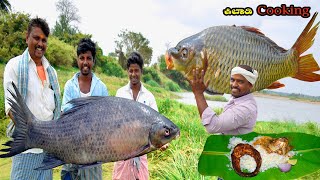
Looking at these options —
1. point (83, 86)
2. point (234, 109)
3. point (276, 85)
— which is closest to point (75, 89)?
point (83, 86)

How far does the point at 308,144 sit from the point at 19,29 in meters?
14.7

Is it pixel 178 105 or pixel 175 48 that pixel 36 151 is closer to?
pixel 175 48

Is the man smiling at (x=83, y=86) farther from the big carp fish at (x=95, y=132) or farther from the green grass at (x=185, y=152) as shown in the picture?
the green grass at (x=185, y=152)

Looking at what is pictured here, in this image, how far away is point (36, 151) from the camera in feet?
8.04

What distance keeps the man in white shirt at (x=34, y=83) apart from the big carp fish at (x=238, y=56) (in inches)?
37.3

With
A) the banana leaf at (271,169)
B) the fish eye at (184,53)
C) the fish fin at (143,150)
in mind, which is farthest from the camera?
the banana leaf at (271,169)

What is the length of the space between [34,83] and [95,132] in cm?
80

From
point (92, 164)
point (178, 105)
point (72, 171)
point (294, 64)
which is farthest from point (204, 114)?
point (178, 105)

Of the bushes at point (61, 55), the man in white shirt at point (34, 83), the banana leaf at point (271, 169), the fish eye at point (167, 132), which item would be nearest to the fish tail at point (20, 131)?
the man in white shirt at point (34, 83)

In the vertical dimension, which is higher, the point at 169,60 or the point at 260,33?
the point at 260,33

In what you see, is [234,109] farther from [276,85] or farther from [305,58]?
[305,58]

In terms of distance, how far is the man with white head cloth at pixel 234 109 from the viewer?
1863 millimetres

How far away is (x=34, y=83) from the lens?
2369 mm

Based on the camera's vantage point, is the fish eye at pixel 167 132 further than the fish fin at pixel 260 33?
No
